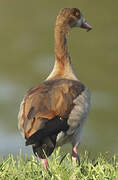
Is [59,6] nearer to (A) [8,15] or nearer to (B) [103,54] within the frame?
(A) [8,15]

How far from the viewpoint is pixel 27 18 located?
22875 mm

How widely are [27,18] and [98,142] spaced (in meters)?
11.1

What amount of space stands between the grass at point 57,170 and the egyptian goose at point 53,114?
0.18 metres

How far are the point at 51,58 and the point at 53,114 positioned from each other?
12079 mm

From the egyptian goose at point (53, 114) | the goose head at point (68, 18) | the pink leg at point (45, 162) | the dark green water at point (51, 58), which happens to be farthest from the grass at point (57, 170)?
the dark green water at point (51, 58)

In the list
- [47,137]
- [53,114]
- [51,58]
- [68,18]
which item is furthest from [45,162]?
[51,58]

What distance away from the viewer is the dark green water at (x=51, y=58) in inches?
521

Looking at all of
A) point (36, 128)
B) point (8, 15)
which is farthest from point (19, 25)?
point (36, 128)

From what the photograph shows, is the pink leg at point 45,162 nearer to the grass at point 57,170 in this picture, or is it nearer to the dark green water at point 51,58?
the grass at point 57,170

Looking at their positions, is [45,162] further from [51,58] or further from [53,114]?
[51,58]

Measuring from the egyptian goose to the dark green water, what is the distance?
4669 millimetres

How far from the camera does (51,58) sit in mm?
17844

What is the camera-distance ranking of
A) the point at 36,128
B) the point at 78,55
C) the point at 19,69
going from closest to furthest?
the point at 36,128, the point at 19,69, the point at 78,55

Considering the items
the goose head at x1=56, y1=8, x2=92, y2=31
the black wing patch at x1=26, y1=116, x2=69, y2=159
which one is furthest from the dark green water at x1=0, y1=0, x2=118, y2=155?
the black wing patch at x1=26, y1=116, x2=69, y2=159
